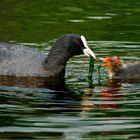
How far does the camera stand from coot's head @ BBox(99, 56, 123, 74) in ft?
49.9

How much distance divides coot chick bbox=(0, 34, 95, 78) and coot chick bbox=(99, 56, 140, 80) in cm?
57

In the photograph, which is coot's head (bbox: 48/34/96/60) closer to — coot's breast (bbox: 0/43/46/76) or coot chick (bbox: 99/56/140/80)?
coot's breast (bbox: 0/43/46/76)

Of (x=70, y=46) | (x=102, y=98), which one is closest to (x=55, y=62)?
(x=70, y=46)

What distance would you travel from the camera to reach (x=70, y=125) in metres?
11.0

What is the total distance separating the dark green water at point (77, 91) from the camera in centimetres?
1078

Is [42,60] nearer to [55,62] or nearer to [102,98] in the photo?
[55,62]

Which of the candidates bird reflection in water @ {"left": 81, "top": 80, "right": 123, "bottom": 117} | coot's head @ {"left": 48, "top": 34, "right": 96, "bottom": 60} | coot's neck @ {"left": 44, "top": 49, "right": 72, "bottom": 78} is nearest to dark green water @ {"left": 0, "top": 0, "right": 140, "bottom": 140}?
bird reflection in water @ {"left": 81, "top": 80, "right": 123, "bottom": 117}

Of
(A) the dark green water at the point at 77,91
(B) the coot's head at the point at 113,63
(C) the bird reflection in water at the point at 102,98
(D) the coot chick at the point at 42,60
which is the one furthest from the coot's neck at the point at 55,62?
(C) the bird reflection in water at the point at 102,98

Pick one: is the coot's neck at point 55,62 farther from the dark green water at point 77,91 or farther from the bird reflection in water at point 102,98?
the bird reflection in water at point 102,98

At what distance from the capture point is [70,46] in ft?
50.1

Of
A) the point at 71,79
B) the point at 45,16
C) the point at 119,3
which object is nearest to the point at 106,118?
the point at 71,79

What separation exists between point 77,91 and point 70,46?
2055mm

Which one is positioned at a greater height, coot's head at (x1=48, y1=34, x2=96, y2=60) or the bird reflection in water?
coot's head at (x1=48, y1=34, x2=96, y2=60)

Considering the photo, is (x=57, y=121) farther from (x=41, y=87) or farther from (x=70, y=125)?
(x=41, y=87)
